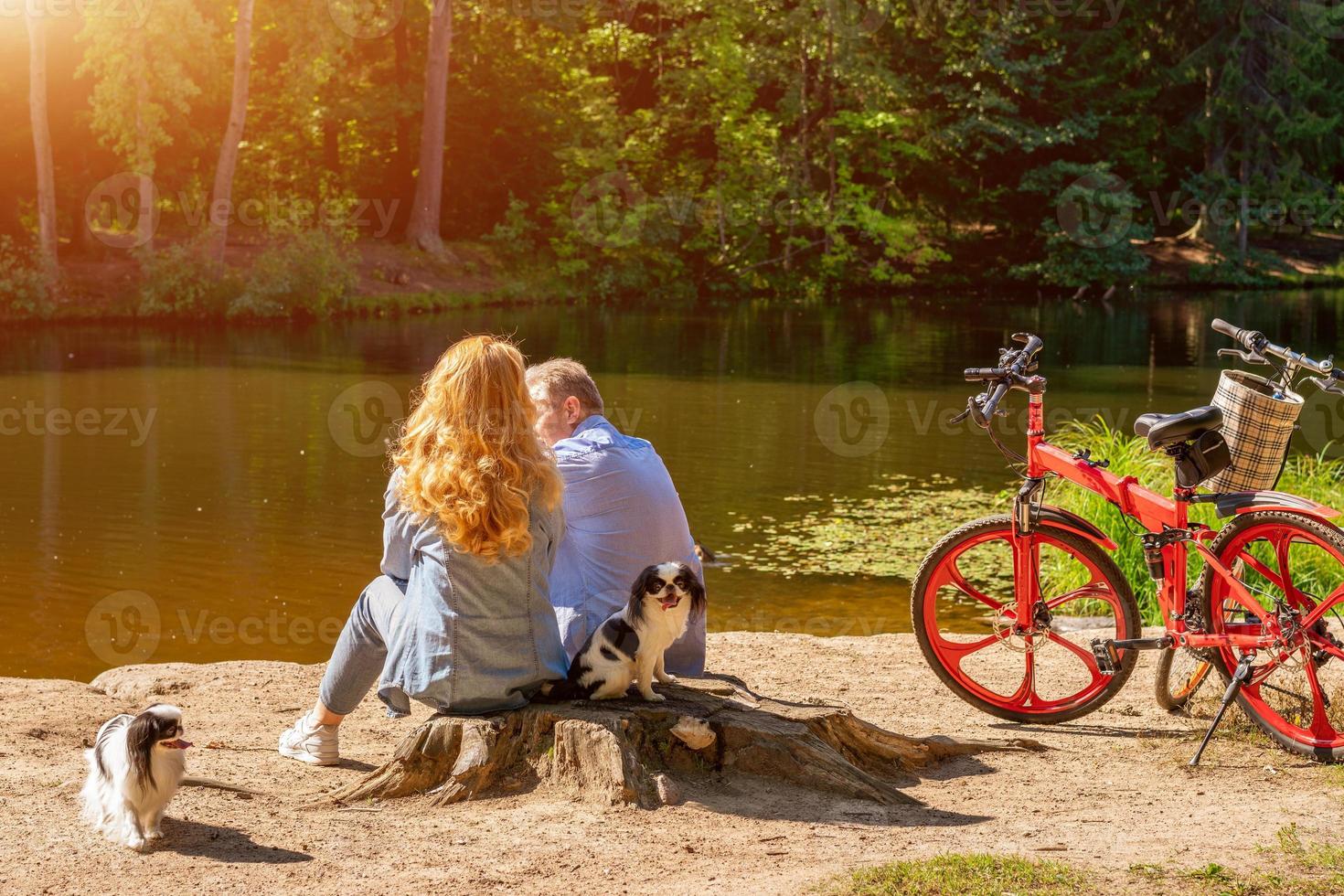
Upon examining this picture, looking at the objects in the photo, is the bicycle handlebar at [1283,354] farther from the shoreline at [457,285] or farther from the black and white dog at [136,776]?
the shoreline at [457,285]

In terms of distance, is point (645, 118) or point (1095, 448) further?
point (645, 118)

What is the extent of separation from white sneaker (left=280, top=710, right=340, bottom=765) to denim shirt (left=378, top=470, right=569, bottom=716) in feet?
1.64

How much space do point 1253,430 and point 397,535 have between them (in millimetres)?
2808

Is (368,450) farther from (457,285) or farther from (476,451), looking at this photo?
(457,285)

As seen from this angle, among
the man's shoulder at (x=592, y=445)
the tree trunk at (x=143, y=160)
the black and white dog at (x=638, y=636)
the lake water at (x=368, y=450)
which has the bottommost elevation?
the lake water at (x=368, y=450)

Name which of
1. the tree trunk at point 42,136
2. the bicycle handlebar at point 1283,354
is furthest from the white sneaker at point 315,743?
the tree trunk at point 42,136

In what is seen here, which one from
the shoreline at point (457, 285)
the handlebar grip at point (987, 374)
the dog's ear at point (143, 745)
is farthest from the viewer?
the shoreline at point (457, 285)

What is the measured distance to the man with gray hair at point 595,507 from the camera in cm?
501

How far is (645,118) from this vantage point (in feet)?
131

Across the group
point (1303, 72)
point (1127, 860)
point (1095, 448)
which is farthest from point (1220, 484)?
point (1303, 72)

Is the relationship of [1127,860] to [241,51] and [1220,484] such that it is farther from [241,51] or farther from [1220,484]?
[241,51]

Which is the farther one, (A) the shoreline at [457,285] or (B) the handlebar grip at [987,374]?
(A) the shoreline at [457,285]

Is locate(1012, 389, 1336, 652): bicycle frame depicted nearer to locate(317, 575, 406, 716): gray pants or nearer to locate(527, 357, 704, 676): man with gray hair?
locate(527, 357, 704, 676): man with gray hair

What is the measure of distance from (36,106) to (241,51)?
3.91m
